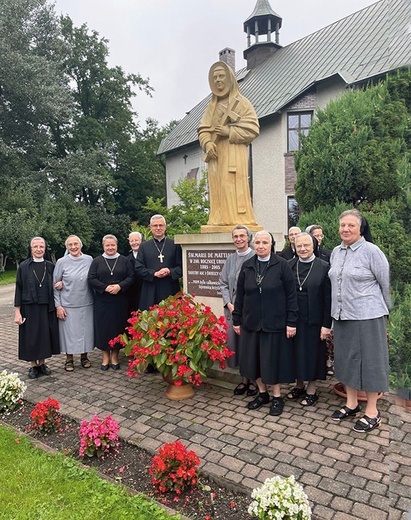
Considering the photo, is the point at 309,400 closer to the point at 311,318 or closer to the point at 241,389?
the point at 241,389

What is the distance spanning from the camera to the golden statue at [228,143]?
17.4 ft

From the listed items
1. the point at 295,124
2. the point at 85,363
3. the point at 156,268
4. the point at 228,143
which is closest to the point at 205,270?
the point at 156,268

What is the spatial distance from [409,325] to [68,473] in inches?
123

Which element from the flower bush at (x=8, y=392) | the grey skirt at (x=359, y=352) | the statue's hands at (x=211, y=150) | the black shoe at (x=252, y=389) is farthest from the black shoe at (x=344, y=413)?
the statue's hands at (x=211, y=150)

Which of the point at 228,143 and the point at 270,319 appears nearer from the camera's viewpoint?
the point at 270,319

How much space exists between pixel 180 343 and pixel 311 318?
1.35 meters

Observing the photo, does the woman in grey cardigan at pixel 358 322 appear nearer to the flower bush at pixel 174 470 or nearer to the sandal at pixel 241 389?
the sandal at pixel 241 389

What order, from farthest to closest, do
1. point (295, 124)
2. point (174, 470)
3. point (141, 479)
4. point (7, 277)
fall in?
point (7, 277)
point (295, 124)
point (141, 479)
point (174, 470)

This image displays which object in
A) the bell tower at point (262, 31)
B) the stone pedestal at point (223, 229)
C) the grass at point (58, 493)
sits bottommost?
the grass at point (58, 493)

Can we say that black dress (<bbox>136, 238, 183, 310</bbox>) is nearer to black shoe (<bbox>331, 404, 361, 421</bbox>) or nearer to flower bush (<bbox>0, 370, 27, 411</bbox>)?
flower bush (<bbox>0, 370, 27, 411</bbox>)

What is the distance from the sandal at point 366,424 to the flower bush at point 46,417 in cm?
274

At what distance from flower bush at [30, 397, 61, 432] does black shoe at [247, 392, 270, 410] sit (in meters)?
1.89

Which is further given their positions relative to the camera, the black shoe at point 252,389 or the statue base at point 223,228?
the statue base at point 223,228

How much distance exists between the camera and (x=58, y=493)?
112 inches
